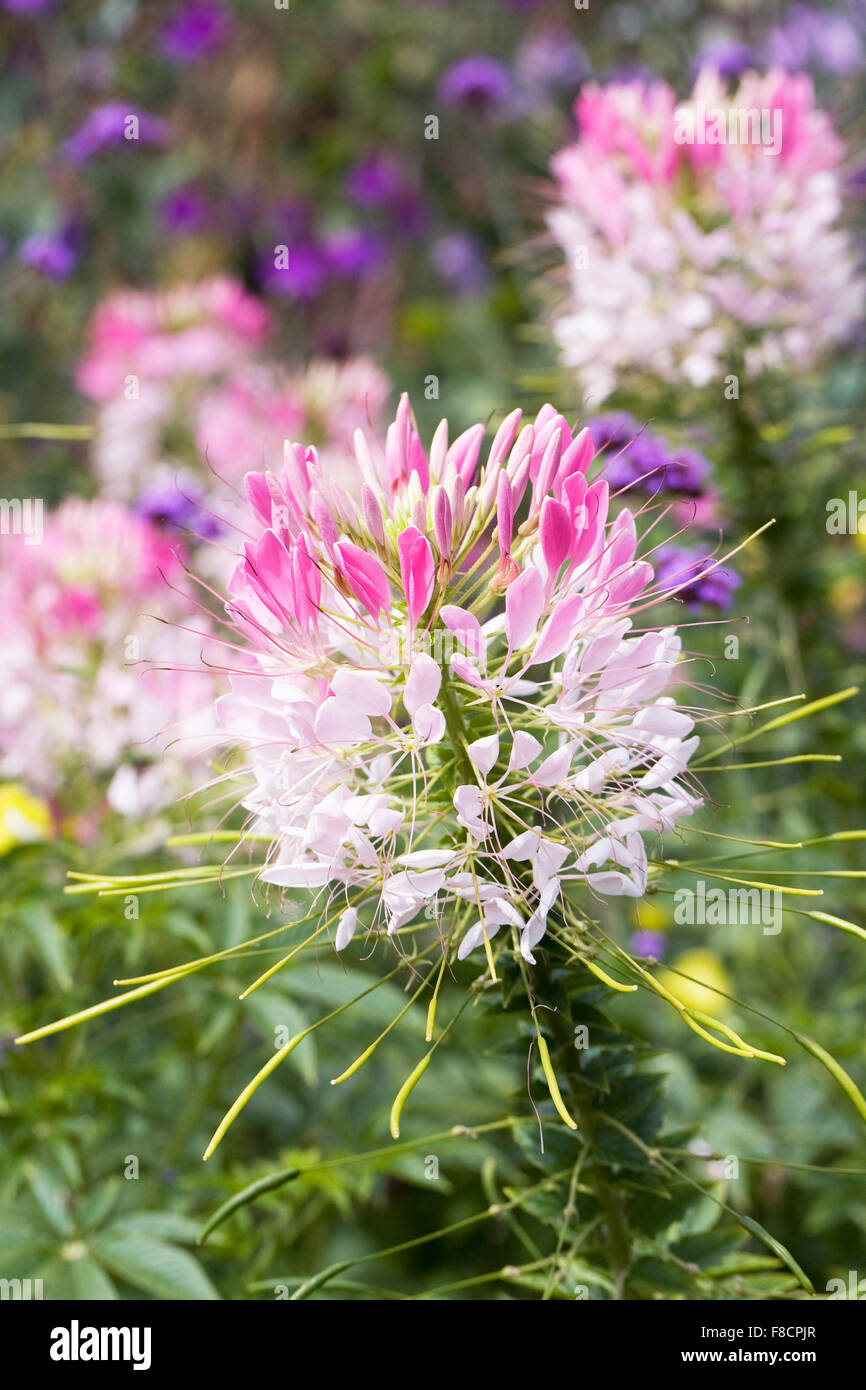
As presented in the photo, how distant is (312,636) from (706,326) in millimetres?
1046

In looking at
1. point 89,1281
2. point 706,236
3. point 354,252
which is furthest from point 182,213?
point 89,1281

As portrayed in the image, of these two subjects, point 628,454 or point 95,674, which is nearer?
point 628,454

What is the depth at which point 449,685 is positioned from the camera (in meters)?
0.86

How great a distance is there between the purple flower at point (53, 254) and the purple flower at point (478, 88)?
120 centimetres

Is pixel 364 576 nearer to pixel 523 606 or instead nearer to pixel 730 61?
pixel 523 606

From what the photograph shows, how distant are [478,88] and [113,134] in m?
1.05

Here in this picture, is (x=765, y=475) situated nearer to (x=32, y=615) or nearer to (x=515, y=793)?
(x=515, y=793)

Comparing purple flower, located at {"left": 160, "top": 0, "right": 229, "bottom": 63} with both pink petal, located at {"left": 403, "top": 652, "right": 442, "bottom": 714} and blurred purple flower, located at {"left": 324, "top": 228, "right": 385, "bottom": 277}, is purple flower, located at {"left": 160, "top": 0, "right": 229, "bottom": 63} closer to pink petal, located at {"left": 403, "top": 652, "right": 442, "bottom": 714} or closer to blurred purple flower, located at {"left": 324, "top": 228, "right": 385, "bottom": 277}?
blurred purple flower, located at {"left": 324, "top": 228, "right": 385, "bottom": 277}

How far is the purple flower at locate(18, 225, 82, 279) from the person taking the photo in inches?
121

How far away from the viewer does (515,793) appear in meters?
0.92

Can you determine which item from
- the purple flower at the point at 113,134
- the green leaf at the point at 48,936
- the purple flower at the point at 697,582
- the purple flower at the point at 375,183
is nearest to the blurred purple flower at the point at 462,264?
the purple flower at the point at 375,183

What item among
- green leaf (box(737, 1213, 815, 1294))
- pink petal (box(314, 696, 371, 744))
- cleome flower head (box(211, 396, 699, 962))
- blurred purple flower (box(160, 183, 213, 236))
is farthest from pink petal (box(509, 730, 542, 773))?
blurred purple flower (box(160, 183, 213, 236))

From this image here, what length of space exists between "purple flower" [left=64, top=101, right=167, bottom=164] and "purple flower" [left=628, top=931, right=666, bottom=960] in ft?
7.97
